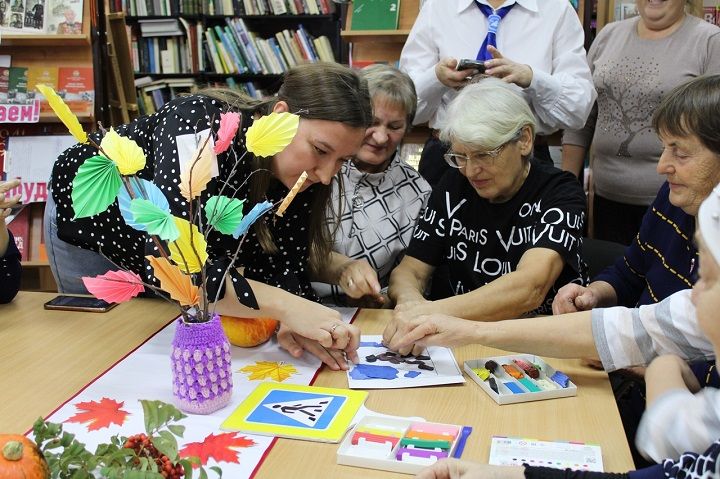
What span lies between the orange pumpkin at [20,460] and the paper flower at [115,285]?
1.30 feet

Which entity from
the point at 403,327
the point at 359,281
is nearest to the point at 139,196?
the point at 403,327

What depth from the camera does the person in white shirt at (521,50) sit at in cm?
262

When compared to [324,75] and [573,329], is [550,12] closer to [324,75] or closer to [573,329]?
[324,75]

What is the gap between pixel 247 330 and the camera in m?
1.62

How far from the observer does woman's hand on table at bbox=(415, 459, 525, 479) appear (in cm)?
106

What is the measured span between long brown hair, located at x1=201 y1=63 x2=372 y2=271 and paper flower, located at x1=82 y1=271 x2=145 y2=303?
1.60 ft

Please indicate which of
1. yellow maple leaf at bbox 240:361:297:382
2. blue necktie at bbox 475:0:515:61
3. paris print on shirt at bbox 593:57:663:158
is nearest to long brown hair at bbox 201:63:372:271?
yellow maple leaf at bbox 240:361:297:382

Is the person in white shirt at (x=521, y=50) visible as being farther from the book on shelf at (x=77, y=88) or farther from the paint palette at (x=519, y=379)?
the book on shelf at (x=77, y=88)

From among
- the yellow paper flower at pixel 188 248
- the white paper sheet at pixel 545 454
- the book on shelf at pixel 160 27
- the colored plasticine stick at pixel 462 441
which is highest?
the book on shelf at pixel 160 27

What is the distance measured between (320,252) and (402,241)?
0.38 m

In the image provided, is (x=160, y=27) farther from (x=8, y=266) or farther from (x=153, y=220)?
(x=153, y=220)

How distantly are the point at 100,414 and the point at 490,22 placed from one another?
201cm

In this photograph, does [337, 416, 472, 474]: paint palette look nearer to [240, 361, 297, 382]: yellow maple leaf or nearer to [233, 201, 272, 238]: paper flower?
[240, 361, 297, 382]: yellow maple leaf

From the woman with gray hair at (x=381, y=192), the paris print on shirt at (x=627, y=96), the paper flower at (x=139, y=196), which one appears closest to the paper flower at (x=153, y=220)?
the paper flower at (x=139, y=196)
